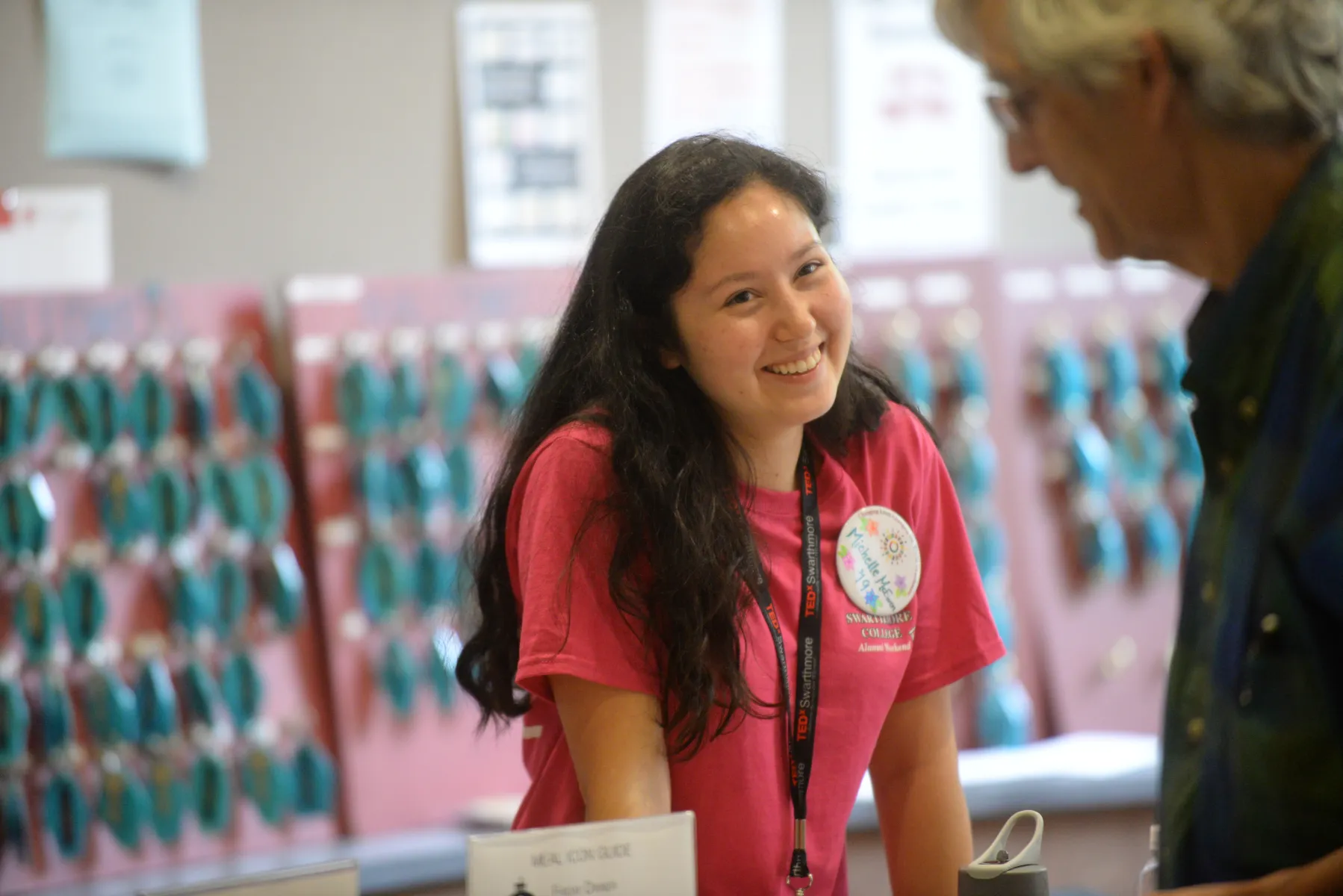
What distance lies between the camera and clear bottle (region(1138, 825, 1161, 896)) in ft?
4.11

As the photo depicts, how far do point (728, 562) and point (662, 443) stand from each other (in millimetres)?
168

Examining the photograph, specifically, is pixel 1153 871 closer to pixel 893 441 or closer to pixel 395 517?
pixel 893 441

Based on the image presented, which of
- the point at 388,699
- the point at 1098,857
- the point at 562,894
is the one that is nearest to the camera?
the point at 562,894

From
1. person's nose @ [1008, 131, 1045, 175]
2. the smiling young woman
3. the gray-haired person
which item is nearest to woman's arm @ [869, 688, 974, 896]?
the smiling young woman

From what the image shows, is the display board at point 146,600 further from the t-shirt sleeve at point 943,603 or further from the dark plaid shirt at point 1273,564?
the dark plaid shirt at point 1273,564

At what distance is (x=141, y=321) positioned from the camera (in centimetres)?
309

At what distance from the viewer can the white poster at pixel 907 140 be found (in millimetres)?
3789

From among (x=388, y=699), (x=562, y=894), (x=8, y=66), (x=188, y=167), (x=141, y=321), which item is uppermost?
(x=8, y=66)

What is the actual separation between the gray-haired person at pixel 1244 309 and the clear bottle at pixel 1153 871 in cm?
5

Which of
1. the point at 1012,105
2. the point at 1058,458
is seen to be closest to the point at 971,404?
the point at 1058,458

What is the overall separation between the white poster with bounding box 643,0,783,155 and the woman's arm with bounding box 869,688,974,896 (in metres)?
2.11

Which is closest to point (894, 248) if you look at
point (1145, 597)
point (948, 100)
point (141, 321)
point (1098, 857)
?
point (948, 100)

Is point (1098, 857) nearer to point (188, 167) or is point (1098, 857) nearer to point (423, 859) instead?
point (423, 859)

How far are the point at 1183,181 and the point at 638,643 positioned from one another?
807mm
